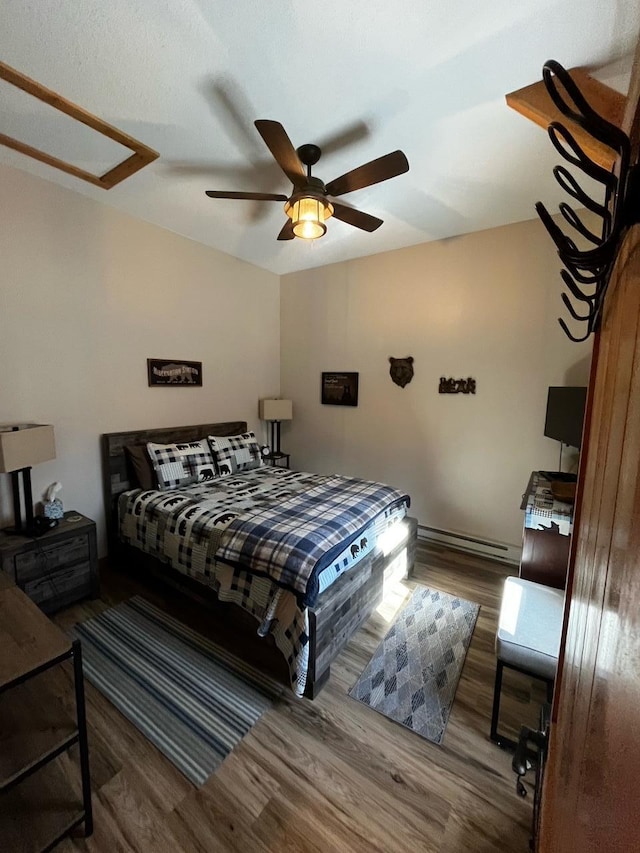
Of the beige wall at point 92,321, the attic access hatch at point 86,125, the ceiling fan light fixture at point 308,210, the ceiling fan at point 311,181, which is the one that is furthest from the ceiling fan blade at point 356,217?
the beige wall at point 92,321

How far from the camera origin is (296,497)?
103 inches

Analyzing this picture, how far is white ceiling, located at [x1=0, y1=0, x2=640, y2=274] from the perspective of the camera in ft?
4.39

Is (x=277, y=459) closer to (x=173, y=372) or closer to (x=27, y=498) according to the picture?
(x=173, y=372)

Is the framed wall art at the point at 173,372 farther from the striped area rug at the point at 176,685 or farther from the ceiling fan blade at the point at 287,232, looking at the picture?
the striped area rug at the point at 176,685

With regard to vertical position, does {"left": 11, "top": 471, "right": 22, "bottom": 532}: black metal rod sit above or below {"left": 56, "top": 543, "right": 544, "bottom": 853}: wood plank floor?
above

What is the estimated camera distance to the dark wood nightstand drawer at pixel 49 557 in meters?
2.10

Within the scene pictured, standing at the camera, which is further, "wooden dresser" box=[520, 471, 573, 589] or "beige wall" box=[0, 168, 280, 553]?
"beige wall" box=[0, 168, 280, 553]

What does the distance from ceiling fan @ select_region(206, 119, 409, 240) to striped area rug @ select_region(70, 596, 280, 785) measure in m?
2.53

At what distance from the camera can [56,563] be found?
88.3 inches

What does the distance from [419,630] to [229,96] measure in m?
3.16

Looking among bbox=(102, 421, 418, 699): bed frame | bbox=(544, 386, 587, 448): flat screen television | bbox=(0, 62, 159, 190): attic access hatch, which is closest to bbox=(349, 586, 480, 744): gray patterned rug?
bbox=(102, 421, 418, 699): bed frame

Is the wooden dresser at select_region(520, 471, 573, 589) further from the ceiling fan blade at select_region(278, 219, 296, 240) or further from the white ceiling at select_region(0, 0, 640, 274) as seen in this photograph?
the ceiling fan blade at select_region(278, 219, 296, 240)

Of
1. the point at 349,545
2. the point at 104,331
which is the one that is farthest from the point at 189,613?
the point at 104,331

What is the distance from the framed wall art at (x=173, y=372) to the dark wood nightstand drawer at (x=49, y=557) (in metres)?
1.46
